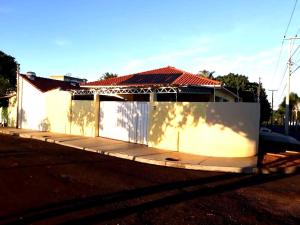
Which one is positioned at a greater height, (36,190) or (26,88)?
(26,88)

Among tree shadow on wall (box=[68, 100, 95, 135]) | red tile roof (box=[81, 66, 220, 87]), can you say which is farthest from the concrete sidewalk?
red tile roof (box=[81, 66, 220, 87])

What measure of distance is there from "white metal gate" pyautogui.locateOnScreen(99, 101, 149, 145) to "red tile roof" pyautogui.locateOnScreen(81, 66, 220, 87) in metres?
3.07

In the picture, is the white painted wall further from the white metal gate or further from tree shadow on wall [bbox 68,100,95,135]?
the white metal gate

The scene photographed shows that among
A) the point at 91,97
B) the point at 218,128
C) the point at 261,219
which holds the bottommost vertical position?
the point at 261,219

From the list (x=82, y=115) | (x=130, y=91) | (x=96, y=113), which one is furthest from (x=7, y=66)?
(x=130, y=91)

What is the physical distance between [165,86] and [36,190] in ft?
32.4

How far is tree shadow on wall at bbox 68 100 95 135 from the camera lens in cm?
2030

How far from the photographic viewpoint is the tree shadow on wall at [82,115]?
20297mm

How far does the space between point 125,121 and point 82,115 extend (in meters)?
3.86

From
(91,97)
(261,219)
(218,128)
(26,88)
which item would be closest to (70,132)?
(91,97)

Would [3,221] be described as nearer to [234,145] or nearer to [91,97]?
[234,145]

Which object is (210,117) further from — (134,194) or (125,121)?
(134,194)

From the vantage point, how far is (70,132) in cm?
2203

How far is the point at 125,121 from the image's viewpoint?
18.2 metres
